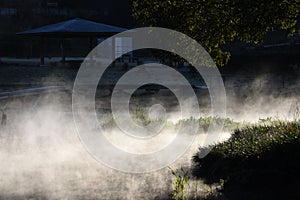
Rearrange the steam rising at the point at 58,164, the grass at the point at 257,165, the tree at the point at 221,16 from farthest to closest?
the tree at the point at 221,16
the steam rising at the point at 58,164
the grass at the point at 257,165

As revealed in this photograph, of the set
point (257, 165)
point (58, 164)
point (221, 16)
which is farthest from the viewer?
point (221, 16)

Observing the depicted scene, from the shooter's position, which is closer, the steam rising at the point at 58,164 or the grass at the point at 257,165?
the grass at the point at 257,165

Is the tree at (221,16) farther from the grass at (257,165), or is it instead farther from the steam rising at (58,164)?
the steam rising at (58,164)

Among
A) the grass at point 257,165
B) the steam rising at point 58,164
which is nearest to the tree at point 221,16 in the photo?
the grass at point 257,165

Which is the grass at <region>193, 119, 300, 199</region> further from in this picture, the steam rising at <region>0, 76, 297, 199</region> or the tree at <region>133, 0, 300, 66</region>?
the tree at <region>133, 0, 300, 66</region>

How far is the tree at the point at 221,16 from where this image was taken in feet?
29.0

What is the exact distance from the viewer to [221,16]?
9453mm

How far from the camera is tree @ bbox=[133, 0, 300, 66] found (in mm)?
8836

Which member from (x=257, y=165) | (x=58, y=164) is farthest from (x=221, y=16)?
(x=58, y=164)

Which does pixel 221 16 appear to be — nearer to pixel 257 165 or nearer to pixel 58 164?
pixel 257 165

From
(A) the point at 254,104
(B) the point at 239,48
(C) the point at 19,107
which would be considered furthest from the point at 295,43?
(C) the point at 19,107

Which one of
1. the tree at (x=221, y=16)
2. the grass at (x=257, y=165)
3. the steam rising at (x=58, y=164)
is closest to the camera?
the grass at (x=257, y=165)

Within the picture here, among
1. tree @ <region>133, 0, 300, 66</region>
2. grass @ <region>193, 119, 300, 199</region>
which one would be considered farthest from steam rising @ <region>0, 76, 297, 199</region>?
tree @ <region>133, 0, 300, 66</region>

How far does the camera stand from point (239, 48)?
3628cm
